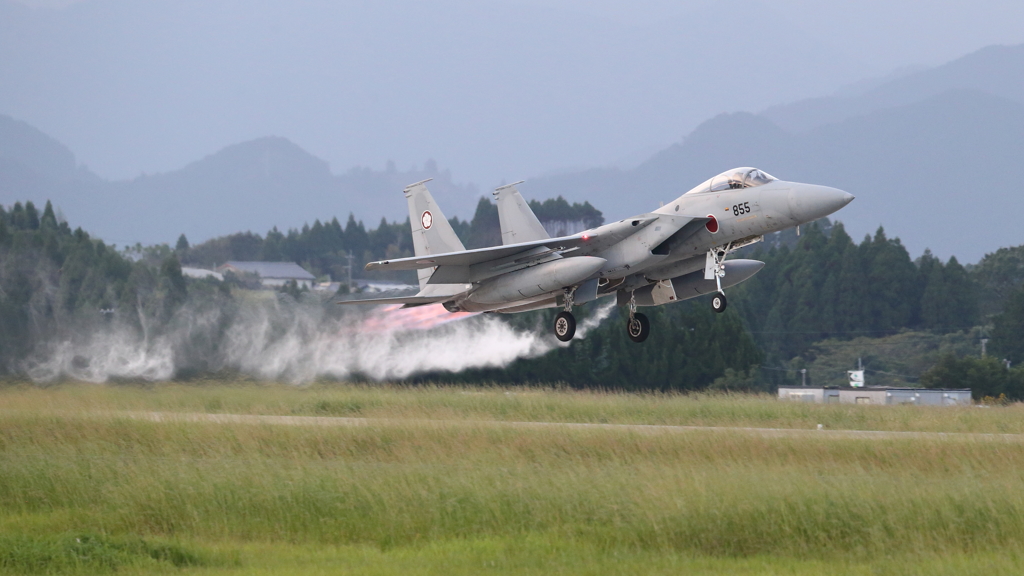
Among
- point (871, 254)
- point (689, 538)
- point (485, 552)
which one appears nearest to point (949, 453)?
point (689, 538)

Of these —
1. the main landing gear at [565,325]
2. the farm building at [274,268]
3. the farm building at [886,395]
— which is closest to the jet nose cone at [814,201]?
the main landing gear at [565,325]

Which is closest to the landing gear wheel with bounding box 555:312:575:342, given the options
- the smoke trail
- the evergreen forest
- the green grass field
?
the green grass field

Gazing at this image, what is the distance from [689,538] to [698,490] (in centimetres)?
95

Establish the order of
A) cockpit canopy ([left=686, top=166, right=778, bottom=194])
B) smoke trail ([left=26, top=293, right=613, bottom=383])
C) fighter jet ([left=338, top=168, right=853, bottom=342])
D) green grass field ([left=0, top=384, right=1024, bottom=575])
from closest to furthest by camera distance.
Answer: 1. green grass field ([left=0, top=384, right=1024, bottom=575])
2. fighter jet ([left=338, top=168, right=853, bottom=342])
3. cockpit canopy ([left=686, top=166, right=778, bottom=194])
4. smoke trail ([left=26, top=293, right=613, bottom=383])

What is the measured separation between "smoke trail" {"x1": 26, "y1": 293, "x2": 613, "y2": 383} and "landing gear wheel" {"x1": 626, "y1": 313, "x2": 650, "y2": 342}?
6.35 metres

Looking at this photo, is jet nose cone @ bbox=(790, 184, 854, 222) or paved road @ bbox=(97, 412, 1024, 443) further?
paved road @ bbox=(97, 412, 1024, 443)

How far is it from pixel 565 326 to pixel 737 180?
434cm

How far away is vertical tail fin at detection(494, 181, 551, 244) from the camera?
883 inches

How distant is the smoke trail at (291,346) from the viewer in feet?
86.8

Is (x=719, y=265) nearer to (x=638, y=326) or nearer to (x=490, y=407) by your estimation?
(x=638, y=326)

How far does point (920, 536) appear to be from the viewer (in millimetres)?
10727

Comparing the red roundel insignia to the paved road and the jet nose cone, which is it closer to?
the jet nose cone

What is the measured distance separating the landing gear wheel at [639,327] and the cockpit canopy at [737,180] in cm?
286

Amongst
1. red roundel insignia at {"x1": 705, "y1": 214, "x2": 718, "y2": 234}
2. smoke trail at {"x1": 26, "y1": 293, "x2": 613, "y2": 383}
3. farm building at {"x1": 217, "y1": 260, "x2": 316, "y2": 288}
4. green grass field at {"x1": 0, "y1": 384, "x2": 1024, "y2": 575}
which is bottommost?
green grass field at {"x1": 0, "y1": 384, "x2": 1024, "y2": 575}
